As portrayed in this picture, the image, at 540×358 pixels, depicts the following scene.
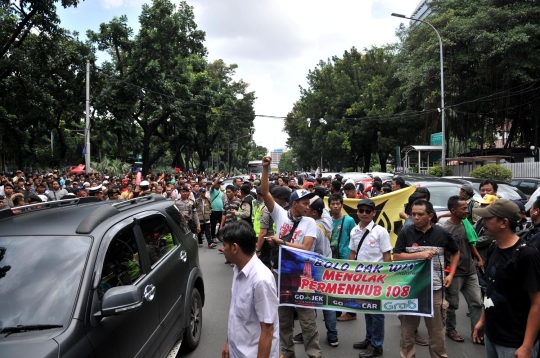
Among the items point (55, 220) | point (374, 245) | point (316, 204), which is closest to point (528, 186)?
point (374, 245)

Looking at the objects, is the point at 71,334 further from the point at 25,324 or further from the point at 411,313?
the point at 411,313

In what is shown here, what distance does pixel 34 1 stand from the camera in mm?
14703

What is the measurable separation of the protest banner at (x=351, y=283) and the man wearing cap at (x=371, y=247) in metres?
0.24

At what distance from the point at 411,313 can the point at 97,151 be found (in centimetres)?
4566

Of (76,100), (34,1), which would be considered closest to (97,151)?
(76,100)

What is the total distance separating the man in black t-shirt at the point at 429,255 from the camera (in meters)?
3.92

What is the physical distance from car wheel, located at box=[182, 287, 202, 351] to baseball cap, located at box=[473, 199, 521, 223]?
304cm

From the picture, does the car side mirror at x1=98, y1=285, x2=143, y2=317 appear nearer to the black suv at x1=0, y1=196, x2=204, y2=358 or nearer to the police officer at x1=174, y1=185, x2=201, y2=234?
the black suv at x1=0, y1=196, x2=204, y2=358

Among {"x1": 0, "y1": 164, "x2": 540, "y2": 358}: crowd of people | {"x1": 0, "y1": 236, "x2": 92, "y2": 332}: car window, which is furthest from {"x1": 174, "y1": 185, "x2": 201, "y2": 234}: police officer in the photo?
{"x1": 0, "y1": 236, "x2": 92, "y2": 332}: car window

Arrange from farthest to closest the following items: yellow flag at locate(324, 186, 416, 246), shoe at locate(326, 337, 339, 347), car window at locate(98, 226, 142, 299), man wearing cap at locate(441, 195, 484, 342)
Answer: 1. yellow flag at locate(324, 186, 416, 246)
2. shoe at locate(326, 337, 339, 347)
3. man wearing cap at locate(441, 195, 484, 342)
4. car window at locate(98, 226, 142, 299)

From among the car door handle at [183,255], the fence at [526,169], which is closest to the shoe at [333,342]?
the car door handle at [183,255]

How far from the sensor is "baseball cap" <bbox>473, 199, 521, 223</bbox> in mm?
2789

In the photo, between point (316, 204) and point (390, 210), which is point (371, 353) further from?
point (390, 210)

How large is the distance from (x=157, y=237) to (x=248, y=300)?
1.86m
